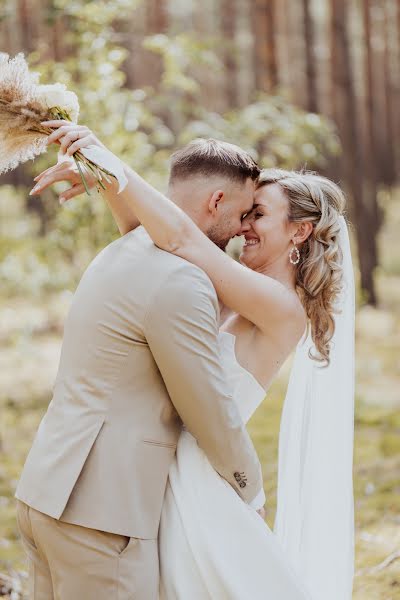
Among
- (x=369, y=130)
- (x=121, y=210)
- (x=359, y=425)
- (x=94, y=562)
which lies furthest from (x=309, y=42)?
(x=94, y=562)

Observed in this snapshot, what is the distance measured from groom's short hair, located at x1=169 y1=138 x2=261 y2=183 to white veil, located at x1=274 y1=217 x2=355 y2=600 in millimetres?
711

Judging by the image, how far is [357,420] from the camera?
728cm

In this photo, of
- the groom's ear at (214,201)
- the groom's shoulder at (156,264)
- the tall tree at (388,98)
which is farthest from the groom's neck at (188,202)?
the tall tree at (388,98)

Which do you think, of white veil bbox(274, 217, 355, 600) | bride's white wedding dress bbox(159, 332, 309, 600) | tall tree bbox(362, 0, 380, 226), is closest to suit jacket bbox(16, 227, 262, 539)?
bride's white wedding dress bbox(159, 332, 309, 600)

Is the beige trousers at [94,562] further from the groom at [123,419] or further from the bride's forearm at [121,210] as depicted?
the bride's forearm at [121,210]

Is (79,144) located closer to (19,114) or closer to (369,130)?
(19,114)

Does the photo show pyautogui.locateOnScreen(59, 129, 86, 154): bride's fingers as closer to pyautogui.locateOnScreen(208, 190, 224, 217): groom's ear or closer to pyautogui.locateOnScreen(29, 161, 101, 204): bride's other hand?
pyautogui.locateOnScreen(29, 161, 101, 204): bride's other hand

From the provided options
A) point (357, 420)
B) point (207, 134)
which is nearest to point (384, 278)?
point (357, 420)

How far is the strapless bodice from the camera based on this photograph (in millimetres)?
2523

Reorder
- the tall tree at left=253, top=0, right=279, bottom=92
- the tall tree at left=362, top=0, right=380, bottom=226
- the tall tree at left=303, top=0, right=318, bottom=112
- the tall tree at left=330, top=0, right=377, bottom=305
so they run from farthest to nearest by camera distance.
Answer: the tall tree at left=362, top=0, right=380, bottom=226, the tall tree at left=303, top=0, right=318, bottom=112, the tall tree at left=330, top=0, right=377, bottom=305, the tall tree at left=253, top=0, right=279, bottom=92

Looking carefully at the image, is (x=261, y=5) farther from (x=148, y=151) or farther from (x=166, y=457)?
(x=166, y=457)

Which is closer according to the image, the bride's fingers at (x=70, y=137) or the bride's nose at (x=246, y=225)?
the bride's fingers at (x=70, y=137)

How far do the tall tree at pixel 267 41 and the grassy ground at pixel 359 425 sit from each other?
3434mm

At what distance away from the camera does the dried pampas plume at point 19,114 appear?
7.13 feet
